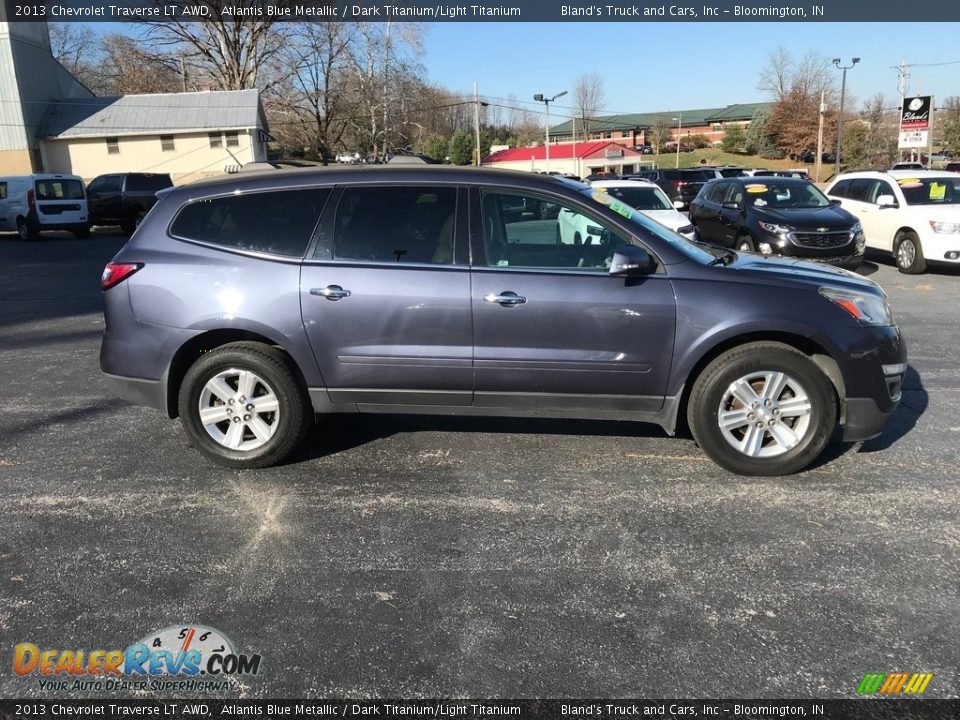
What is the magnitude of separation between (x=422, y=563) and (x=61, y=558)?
1.72m

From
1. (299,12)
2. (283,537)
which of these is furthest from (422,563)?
(299,12)

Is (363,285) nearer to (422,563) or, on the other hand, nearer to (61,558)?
(422,563)

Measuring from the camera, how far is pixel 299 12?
4322 cm

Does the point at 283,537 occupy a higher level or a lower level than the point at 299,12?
lower

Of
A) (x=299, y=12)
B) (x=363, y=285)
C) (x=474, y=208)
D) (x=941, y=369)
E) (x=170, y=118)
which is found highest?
(x=299, y=12)

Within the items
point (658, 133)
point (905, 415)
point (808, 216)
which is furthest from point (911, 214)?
point (658, 133)

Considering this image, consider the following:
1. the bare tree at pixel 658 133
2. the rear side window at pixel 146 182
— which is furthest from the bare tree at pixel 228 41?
the bare tree at pixel 658 133

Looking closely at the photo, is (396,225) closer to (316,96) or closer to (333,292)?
(333,292)

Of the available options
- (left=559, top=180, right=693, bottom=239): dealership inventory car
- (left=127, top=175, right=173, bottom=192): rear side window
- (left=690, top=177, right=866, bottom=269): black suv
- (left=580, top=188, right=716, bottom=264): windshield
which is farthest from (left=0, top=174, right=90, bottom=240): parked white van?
(left=580, top=188, right=716, bottom=264): windshield

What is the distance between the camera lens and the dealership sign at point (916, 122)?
1305 inches

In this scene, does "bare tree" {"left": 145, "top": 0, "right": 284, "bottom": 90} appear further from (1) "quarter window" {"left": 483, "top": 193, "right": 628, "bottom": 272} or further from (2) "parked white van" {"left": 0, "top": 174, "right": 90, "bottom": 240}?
(1) "quarter window" {"left": 483, "top": 193, "right": 628, "bottom": 272}

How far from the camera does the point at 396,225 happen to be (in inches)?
173

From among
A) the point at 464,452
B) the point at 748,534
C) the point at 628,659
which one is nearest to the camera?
the point at 628,659

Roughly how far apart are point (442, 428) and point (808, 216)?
8.88m
